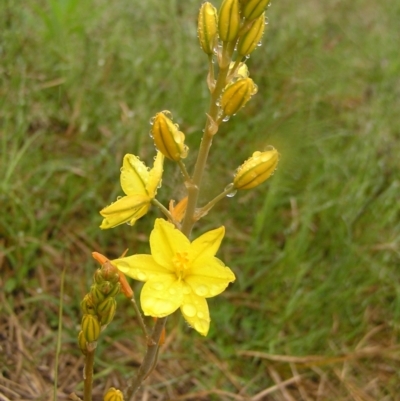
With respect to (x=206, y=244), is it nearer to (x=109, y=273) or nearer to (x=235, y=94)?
(x=109, y=273)

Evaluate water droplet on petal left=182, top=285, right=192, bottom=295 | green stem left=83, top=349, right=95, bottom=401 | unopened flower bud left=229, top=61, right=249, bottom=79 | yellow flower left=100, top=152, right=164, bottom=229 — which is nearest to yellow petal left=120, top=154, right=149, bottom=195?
yellow flower left=100, top=152, right=164, bottom=229

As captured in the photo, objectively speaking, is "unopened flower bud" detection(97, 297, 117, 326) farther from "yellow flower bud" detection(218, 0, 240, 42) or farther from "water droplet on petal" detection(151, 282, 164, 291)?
"yellow flower bud" detection(218, 0, 240, 42)

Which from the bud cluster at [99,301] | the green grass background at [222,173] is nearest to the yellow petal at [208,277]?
the bud cluster at [99,301]

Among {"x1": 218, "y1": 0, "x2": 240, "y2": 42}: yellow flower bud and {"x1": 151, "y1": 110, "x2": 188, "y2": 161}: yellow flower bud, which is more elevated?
{"x1": 218, "y1": 0, "x2": 240, "y2": 42}: yellow flower bud

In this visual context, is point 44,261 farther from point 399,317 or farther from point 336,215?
point 399,317

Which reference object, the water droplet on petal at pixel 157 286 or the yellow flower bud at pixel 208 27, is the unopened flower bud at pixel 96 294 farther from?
the yellow flower bud at pixel 208 27

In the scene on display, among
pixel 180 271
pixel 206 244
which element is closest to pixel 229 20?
pixel 206 244
